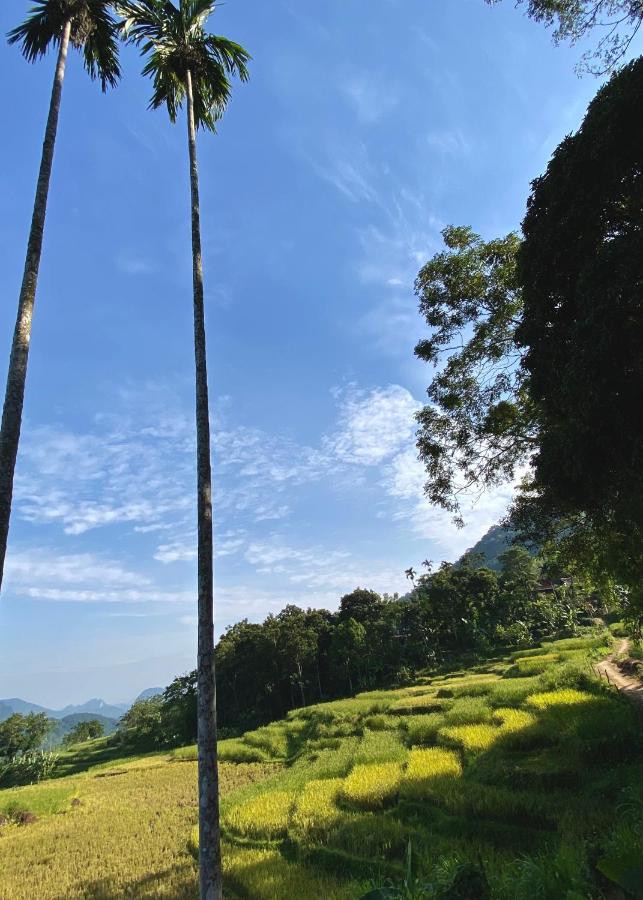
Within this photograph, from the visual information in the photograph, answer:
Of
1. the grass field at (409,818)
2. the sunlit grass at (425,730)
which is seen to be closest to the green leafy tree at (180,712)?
the grass field at (409,818)

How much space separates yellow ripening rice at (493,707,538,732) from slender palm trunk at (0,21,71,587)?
55.0ft

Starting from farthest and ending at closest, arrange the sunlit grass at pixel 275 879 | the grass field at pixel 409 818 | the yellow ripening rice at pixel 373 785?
the yellow ripening rice at pixel 373 785 → the sunlit grass at pixel 275 879 → the grass field at pixel 409 818

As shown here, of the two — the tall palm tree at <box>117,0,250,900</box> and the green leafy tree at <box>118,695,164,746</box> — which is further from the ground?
the tall palm tree at <box>117,0,250,900</box>

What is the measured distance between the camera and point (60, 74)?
908 cm

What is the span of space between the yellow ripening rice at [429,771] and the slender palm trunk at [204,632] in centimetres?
752

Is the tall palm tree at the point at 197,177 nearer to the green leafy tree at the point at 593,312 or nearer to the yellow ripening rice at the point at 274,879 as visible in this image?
the yellow ripening rice at the point at 274,879

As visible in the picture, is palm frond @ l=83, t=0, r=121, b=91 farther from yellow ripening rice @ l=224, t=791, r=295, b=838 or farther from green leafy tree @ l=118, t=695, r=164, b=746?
green leafy tree @ l=118, t=695, r=164, b=746

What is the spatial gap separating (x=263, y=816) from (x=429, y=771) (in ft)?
16.3

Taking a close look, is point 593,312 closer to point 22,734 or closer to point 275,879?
point 275,879

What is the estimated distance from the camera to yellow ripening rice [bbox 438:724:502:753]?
52.4 feet

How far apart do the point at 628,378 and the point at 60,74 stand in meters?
11.4

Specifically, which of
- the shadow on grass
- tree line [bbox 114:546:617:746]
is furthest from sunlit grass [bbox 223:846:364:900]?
tree line [bbox 114:546:617:746]

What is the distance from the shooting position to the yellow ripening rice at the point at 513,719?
1658cm

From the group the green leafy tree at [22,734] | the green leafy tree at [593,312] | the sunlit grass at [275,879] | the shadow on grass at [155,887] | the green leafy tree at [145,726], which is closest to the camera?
the green leafy tree at [593,312]
